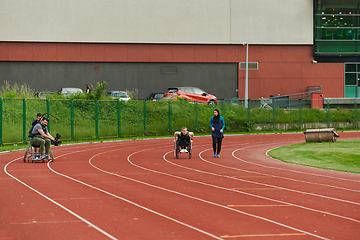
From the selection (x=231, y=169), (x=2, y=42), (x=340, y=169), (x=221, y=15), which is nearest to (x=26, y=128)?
(x=231, y=169)

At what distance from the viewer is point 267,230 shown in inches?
259

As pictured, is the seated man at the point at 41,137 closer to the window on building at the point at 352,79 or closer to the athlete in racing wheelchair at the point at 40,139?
the athlete in racing wheelchair at the point at 40,139

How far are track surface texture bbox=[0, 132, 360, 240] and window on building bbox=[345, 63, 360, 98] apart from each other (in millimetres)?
36992

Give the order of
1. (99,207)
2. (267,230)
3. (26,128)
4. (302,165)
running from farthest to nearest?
(26,128) < (302,165) < (99,207) < (267,230)

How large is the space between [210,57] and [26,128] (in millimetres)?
27550

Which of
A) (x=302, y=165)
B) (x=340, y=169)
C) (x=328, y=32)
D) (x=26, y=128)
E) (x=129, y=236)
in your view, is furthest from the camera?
(x=328, y=32)

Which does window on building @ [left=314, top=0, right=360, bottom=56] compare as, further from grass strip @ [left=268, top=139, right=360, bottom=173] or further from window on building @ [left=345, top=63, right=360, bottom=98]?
grass strip @ [left=268, top=139, right=360, bottom=173]

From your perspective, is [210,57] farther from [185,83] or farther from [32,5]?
[32,5]

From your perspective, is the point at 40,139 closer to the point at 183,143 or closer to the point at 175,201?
the point at 183,143

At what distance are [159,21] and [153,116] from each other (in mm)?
17807

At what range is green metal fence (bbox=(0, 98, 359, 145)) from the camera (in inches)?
907

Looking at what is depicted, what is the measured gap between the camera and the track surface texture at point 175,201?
6.51 meters

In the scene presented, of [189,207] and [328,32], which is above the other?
[328,32]

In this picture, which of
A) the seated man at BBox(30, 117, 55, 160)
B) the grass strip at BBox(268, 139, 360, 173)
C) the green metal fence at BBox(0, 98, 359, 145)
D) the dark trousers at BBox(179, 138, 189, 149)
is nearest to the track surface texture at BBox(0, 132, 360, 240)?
the seated man at BBox(30, 117, 55, 160)
